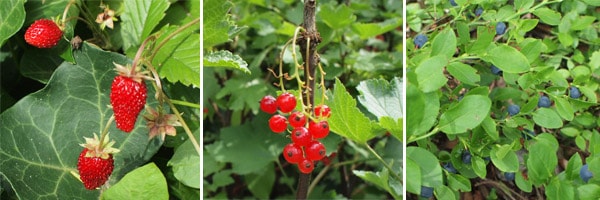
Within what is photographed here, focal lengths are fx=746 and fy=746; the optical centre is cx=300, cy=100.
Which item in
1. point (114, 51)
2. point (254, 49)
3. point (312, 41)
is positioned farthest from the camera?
point (254, 49)

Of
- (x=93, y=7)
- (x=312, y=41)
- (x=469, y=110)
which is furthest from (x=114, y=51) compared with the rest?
(x=469, y=110)

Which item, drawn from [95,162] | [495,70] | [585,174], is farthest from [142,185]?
[585,174]

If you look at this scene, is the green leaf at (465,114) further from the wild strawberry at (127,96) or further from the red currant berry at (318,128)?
the wild strawberry at (127,96)

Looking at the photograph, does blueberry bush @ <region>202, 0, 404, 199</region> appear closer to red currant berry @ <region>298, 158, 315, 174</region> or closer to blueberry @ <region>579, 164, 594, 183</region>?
red currant berry @ <region>298, 158, 315, 174</region>

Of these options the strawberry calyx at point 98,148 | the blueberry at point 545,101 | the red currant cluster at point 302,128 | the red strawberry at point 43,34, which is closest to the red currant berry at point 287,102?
the red currant cluster at point 302,128

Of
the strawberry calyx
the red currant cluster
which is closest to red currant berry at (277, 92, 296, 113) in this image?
the red currant cluster

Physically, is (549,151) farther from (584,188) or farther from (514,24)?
(514,24)
